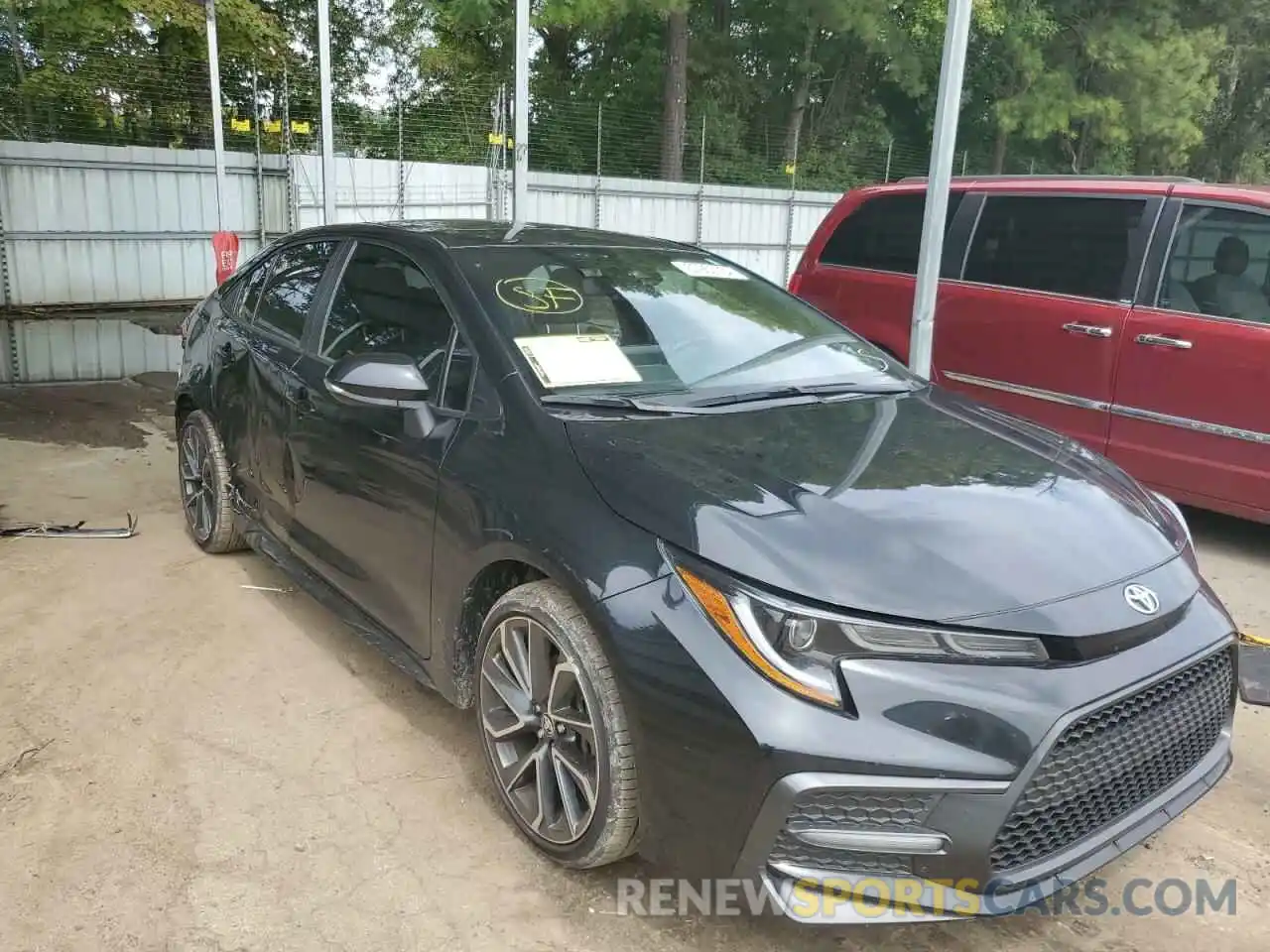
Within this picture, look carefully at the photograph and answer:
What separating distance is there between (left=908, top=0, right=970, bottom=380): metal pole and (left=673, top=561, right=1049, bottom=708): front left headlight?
3.59 meters

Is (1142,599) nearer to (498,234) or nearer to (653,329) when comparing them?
(653,329)

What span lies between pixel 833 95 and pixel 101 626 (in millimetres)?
27881

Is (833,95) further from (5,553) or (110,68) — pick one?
(5,553)

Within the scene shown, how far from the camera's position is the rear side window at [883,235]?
632cm

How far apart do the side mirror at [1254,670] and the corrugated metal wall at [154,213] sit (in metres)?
9.50

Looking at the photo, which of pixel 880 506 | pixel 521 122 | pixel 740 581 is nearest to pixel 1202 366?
pixel 880 506

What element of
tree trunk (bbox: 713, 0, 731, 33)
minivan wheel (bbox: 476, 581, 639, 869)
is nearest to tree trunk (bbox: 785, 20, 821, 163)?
tree trunk (bbox: 713, 0, 731, 33)

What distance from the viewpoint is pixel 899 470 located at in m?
2.54

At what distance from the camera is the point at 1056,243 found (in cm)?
565

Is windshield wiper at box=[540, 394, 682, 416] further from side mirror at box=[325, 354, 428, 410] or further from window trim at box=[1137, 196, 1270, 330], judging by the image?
window trim at box=[1137, 196, 1270, 330]

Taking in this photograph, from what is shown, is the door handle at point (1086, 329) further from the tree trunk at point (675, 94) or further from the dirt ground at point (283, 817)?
the tree trunk at point (675, 94)

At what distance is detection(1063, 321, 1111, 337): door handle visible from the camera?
5301 millimetres

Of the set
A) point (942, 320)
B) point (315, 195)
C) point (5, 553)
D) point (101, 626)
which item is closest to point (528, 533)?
point (101, 626)

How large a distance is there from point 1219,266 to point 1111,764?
3825 mm
